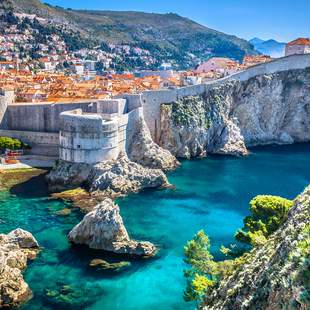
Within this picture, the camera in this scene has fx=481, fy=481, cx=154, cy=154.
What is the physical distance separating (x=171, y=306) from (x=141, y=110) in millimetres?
27552

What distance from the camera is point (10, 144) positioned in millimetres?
43625

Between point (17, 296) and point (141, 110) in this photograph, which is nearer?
point (17, 296)

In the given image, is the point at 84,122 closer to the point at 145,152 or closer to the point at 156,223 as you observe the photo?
the point at 145,152

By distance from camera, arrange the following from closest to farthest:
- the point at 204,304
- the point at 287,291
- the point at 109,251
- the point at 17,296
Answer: the point at 287,291 < the point at 204,304 < the point at 17,296 < the point at 109,251

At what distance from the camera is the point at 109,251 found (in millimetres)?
26469

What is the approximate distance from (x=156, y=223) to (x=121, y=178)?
753cm

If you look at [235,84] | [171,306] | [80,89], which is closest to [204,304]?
[171,306]

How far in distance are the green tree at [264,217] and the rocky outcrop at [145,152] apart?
19582mm

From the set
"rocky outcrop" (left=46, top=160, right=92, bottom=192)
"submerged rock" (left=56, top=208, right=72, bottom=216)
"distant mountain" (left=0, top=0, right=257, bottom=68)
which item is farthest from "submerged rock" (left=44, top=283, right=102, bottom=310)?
"distant mountain" (left=0, top=0, right=257, bottom=68)

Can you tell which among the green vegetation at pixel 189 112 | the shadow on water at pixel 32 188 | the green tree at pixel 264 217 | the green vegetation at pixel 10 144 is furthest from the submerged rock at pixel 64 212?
the green vegetation at pixel 189 112

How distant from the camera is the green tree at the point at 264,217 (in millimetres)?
22969

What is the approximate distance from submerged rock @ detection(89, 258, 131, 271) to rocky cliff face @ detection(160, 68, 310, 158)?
25804 mm

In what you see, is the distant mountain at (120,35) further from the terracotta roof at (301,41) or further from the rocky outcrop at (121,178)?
the rocky outcrop at (121,178)

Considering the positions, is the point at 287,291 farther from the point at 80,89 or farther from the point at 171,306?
the point at 80,89
